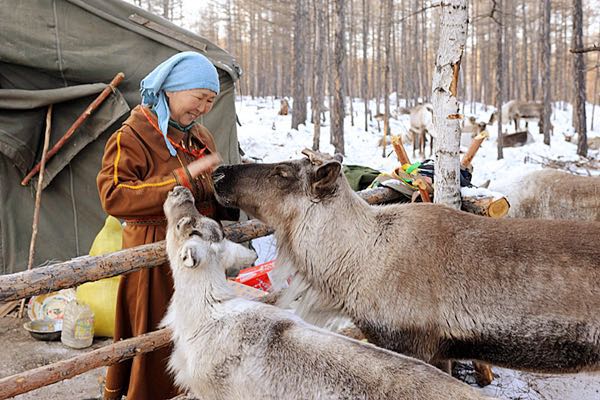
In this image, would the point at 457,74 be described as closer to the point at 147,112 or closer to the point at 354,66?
the point at 147,112

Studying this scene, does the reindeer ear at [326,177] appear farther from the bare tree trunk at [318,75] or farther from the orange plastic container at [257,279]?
the bare tree trunk at [318,75]

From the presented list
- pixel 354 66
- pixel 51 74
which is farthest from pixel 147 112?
pixel 354 66

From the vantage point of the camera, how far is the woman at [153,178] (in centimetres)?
256

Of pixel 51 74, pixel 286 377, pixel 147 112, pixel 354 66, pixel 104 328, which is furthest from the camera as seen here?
pixel 354 66

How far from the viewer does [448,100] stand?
12.3 ft

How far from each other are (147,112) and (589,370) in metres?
2.54

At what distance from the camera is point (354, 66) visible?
1580 inches

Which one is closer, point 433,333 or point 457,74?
point 433,333

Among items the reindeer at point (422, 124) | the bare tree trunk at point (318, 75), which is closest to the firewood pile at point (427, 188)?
the bare tree trunk at point (318, 75)

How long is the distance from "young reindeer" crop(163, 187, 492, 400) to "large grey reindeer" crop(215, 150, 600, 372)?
1.42ft

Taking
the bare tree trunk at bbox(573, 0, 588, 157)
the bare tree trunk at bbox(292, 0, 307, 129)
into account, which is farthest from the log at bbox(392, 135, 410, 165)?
the bare tree trunk at bbox(292, 0, 307, 129)

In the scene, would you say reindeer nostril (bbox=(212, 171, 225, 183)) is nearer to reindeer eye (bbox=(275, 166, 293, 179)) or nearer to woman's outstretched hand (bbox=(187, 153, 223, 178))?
woman's outstretched hand (bbox=(187, 153, 223, 178))

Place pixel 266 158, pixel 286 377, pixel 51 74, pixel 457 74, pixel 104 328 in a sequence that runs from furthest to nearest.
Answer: pixel 266 158
pixel 51 74
pixel 104 328
pixel 457 74
pixel 286 377

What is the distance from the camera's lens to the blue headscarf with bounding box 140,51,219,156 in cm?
267
